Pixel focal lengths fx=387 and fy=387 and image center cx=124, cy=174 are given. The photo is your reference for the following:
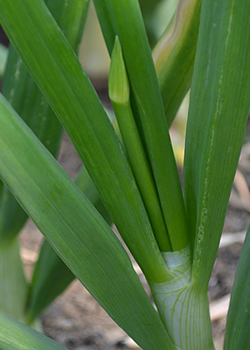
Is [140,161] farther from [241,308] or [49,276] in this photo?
[49,276]

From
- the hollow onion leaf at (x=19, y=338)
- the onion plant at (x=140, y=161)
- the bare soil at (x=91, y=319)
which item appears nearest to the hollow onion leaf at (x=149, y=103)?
the onion plant at (x=140, y=161)

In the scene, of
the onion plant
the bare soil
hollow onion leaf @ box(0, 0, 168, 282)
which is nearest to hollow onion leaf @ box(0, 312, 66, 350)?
the onion plant

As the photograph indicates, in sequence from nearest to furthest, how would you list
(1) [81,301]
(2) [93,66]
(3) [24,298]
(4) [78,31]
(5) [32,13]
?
(5) [32,13] → (4) [78,31] → (3) [24,298] → (1) [81,301] → (2) [93,66]

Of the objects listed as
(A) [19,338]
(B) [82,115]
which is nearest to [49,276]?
(A) [19,338]

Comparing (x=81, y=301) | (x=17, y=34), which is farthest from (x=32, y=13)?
(x=81, y=301)

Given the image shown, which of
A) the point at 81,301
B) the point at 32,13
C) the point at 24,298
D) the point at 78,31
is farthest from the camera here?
the point at 81,301

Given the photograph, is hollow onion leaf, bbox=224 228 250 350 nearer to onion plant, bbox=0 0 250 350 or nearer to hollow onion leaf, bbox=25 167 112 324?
onion plant, bbox=0 0 250 350

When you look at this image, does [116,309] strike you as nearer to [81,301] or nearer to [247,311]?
[247,311]
